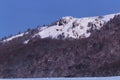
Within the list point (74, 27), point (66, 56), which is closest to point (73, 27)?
point (74, 27)

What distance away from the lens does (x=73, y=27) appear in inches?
3007

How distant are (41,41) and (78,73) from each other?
15039mm

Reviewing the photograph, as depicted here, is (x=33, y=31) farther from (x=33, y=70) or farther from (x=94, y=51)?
(x=94, y=51)

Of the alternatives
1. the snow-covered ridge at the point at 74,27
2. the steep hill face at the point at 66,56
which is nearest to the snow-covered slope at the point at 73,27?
the snow-covered ridge at the point at 74,27

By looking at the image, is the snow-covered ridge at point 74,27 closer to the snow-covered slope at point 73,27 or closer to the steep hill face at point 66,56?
the snow-covered slope at point 73,27

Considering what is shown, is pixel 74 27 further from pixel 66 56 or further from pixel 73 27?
pixel 66 56

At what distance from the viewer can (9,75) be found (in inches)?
2822

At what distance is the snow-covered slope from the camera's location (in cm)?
7412

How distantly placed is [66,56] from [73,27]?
8904 millimetres

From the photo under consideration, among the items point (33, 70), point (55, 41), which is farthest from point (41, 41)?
point (33, 70)

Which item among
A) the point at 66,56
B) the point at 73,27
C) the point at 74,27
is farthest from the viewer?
the point at 73,27

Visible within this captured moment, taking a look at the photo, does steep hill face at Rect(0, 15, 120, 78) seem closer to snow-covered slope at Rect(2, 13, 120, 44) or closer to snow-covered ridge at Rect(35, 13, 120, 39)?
snow-covered slope at Rect(2, 13, 120, 44)

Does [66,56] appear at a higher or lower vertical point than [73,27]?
lower

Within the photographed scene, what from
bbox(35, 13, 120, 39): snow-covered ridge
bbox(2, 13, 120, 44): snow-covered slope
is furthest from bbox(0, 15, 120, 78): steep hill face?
bbox(35, 13, 120, 39): snow-covered ridge
